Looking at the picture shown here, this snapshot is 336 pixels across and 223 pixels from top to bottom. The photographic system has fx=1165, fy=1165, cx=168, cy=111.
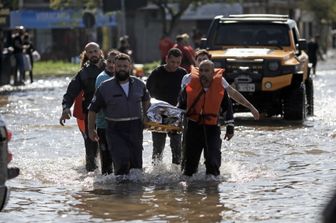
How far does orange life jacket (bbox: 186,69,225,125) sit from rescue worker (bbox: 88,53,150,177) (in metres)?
0.61

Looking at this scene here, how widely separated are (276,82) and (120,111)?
8.57m

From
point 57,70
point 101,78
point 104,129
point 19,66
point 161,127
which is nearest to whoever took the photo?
point 161,127

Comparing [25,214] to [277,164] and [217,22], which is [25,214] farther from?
[217,22]

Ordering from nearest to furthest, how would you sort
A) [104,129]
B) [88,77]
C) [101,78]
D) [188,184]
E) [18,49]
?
[188,184]
[104,129]
[101,78]
[88,77]
[18,49]

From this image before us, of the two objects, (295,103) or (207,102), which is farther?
(295,103)

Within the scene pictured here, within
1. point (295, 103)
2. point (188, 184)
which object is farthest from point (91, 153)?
point (295, 103)

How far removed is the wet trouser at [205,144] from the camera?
1288 centimetres

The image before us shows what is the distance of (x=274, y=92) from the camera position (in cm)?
2106

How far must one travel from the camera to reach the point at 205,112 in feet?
42.1

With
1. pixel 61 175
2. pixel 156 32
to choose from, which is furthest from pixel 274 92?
pixel 156 32

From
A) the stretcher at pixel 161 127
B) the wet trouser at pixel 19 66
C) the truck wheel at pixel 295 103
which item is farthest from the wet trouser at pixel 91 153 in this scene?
the wet trouser at pixel 19 66

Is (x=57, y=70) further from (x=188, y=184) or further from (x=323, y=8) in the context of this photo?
(x=188, y=184)

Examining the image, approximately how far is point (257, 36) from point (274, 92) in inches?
49.0

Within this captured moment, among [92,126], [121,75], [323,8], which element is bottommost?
[323,8]
